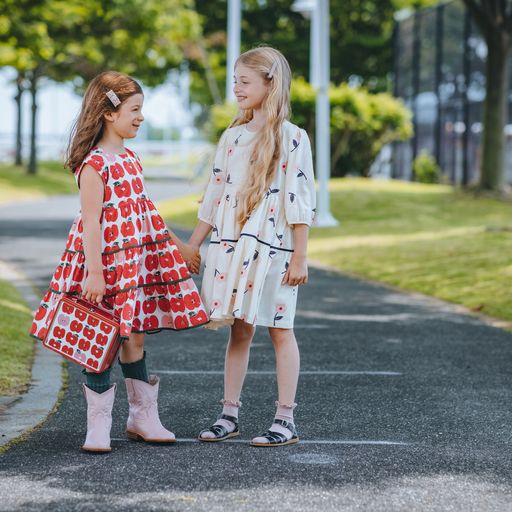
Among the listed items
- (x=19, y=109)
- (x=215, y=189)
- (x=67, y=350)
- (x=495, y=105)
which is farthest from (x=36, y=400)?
(x=19, y=109)

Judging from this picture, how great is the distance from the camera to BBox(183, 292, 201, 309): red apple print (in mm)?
4906

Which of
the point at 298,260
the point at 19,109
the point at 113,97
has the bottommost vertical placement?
the point at 298,260

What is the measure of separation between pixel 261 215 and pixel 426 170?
29378mm

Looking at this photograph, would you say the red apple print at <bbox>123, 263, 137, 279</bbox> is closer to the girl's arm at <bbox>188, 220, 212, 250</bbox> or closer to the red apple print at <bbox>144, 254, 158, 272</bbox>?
the red apple print at <bbox>144, 254, 158, 272</bbox>

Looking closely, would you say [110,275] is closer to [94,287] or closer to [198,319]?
[94,287]

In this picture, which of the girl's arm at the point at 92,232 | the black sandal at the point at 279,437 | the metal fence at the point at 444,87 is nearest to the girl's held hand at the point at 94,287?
the girl's arm at the point at 92,232

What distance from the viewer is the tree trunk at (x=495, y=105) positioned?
26.0 metres

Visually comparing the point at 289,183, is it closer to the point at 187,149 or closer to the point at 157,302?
the point at 157,302

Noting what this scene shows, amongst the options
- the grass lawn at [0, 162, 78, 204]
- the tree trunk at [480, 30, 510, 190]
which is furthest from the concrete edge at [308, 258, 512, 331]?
the grass lawn at [0, 162, 78, 204]

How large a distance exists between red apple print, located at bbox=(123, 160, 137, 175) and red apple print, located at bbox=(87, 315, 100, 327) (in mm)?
618

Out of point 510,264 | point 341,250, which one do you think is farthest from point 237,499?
point 341,250

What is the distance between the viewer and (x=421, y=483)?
170 inches

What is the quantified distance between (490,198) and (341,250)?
33.3 ft

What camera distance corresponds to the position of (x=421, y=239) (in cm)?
1742
